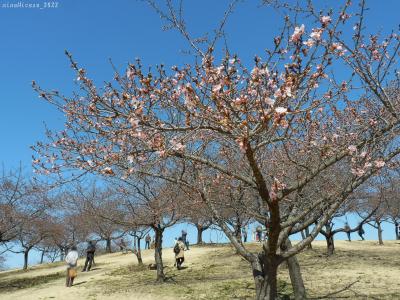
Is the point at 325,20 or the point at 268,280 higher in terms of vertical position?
the point at 325,20

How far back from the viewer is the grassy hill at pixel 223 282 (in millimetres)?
12906

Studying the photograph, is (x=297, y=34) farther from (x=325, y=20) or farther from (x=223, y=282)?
(x=223, y=282)

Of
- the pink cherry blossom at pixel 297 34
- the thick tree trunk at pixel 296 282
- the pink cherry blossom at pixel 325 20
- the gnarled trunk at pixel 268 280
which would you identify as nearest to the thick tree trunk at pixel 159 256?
the thick tree trunk at pixel 296 282

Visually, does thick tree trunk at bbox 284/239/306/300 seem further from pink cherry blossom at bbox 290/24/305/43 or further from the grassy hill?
pink cherry blossom at bbox 290/24/305/43

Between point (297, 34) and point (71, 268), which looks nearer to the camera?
point (297, 34)

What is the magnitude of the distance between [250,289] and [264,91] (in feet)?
30.4

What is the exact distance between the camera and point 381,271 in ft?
51.9

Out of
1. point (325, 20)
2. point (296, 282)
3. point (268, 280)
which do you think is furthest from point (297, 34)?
point (296, 282)

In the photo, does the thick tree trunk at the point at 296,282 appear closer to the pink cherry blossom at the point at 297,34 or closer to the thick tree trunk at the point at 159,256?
the pink cherry blossom at the point at 297,34

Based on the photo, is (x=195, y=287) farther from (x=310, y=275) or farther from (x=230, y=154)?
(x=230, y=154)

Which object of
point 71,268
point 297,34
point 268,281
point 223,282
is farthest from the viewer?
point 71,268

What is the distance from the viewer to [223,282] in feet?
49.6

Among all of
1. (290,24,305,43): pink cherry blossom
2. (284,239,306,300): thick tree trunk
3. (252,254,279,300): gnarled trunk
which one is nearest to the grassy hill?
(284,239,306,300): thick tree trunk

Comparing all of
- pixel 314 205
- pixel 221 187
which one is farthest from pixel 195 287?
pixel 314 205
